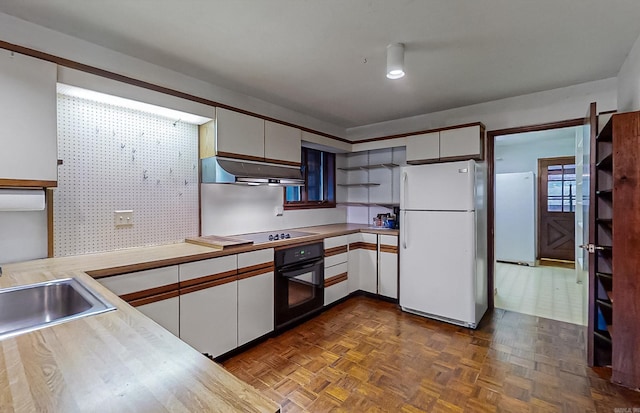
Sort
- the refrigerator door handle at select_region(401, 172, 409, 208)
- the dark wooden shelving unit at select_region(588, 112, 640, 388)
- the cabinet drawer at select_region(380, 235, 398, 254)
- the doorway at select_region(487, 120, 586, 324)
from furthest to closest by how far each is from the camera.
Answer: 1. the doorway at select_region(487, 120, 586, 324)
2. the cabinet drawer at select_region(380, 235, 398, 254)
3. the refrigerator door handle at select_region(401, 172, 409, 208)
4. the dark wooden shelving unit at select_region(588, 112, 640, 388)

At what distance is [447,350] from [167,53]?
325 centimetres

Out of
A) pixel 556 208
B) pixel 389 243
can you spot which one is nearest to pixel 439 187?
pixel 389 243

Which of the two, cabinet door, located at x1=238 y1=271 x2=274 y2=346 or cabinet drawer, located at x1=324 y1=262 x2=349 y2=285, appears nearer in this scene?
cabinet door, located at x1=238 y1=271 x2=274 y2=346

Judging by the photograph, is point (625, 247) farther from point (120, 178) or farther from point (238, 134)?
point (120, 178)

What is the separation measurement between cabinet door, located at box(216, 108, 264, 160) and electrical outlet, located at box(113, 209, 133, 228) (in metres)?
0.83

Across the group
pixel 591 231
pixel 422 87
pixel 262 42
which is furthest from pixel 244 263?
pixel 591 231

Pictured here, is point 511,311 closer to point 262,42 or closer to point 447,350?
point 447,350

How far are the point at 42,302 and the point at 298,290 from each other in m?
1.94

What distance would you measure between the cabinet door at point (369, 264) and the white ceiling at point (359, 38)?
5.81 ft

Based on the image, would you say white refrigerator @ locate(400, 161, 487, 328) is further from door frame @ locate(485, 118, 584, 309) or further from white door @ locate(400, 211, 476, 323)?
door frame @ locate(485, 118, 584, 309)

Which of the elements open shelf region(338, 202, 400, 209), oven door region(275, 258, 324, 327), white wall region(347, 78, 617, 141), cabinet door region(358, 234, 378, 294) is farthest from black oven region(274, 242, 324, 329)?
white wall region(347, 78, 617, 141)

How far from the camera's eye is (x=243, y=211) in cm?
319

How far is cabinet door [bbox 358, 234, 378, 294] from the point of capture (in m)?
3.75

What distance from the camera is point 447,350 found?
2.57m
